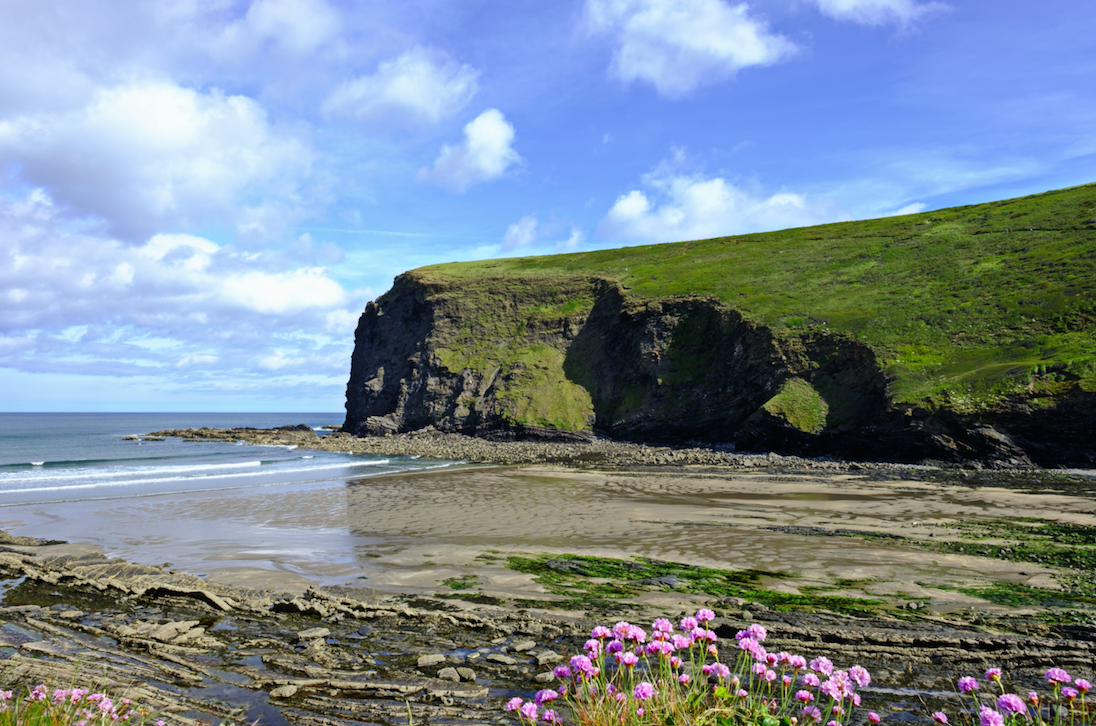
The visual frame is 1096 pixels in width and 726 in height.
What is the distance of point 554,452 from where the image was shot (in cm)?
5100

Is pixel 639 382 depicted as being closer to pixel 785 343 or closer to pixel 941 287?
pixel 785 343

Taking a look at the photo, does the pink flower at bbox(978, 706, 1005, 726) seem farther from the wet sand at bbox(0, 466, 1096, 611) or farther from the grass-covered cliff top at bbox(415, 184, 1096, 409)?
the grass-covered cliff top at bbox(415, 184, 1096, 409)

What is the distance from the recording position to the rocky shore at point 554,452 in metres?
39.3

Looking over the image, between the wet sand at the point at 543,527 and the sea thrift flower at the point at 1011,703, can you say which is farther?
the wet sand at the point at 543,527

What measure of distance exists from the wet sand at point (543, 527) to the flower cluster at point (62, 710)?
7.87 m

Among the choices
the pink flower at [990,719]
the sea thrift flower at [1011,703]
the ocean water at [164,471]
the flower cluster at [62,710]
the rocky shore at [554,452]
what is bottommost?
the rocky shore at [554,452]

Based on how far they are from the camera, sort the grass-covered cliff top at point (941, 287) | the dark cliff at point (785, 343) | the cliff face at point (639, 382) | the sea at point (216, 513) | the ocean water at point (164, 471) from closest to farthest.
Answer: the sea at point (216, 513) → the ocean water at point (164, 471) → the cliff face at point (639, 382) → the dark cliff at point (785, 343) → the grass-covered cliff top at point (941, 287)

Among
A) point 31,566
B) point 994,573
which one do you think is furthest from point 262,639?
point 994,573

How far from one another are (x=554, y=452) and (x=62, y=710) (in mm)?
46938

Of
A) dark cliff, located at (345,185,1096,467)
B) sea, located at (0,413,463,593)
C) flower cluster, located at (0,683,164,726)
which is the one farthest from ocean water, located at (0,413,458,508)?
flower cluster, located at (0,683,164,726)

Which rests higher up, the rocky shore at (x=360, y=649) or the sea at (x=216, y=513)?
the rocky shore at (x=360, y=649)

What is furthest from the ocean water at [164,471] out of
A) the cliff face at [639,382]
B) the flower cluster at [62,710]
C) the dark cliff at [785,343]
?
the flower cluster at [62,710]

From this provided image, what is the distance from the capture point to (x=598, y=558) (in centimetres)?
Answer: 1525

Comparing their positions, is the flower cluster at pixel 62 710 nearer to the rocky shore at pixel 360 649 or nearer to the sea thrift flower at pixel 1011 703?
the rocky shore at pixel 360 649
